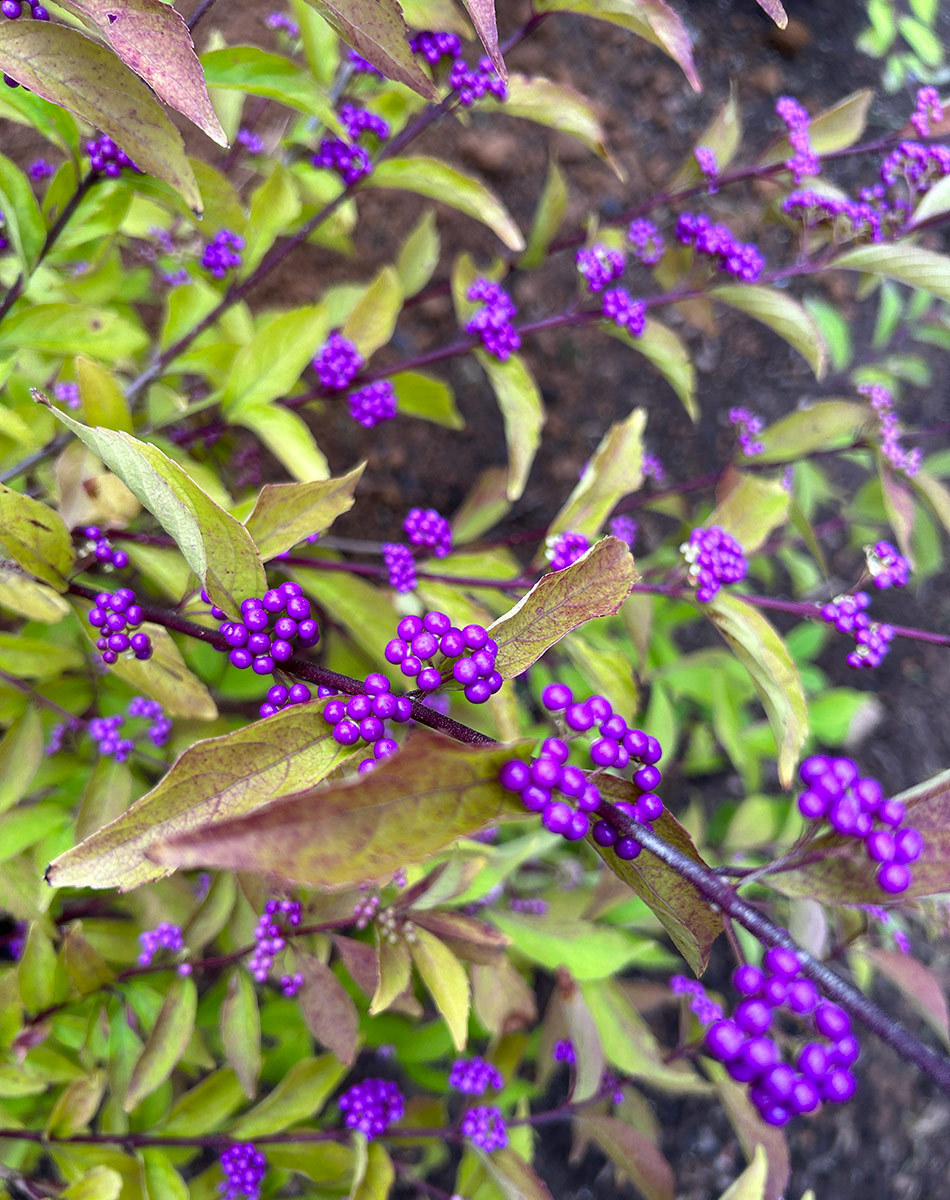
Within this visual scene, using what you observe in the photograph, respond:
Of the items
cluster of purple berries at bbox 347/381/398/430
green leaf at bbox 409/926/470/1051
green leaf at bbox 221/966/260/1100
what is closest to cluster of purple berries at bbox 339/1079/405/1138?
green leaf at bbox 221/966/260/1100

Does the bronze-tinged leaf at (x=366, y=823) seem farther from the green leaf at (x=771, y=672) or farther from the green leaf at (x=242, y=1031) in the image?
the green leaf at (x=242, y=1031)

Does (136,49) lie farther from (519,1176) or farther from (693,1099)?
(693,1099)

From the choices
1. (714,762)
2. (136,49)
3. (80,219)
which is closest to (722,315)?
(714,762)

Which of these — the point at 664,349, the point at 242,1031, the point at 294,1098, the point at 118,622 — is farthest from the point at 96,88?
the point at 294,1098

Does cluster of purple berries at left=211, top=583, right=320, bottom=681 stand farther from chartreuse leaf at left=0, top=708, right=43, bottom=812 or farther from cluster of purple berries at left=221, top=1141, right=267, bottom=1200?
cluster of purple berries at left=221, top=1141, right=267, bottom=1200

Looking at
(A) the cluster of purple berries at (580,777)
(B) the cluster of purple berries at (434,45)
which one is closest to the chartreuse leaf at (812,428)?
(B) the cluster of purple berries at (434,45)
